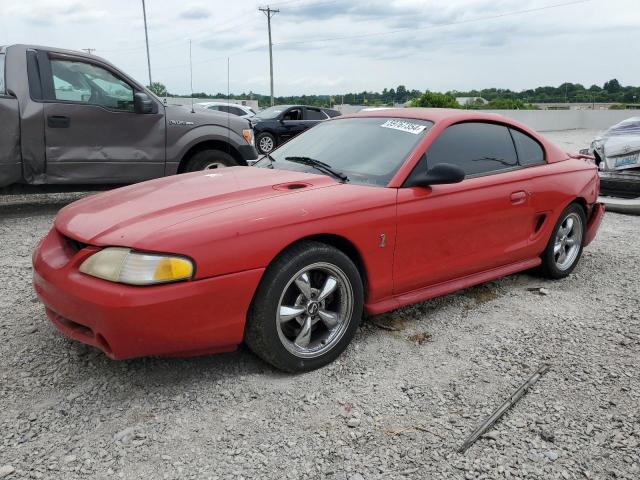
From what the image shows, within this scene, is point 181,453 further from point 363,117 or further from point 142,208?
point 363,117

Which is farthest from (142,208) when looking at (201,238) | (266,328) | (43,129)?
(43,129)

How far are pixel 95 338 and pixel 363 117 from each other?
2373 millimetres

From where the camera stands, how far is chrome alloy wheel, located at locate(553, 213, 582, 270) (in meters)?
4.45

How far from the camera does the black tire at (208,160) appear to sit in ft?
21.8

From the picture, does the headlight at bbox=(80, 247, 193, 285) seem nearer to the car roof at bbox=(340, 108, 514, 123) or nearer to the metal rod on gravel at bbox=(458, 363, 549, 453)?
the metal rod on gravel at bbox=(458, 363, 549, 453)

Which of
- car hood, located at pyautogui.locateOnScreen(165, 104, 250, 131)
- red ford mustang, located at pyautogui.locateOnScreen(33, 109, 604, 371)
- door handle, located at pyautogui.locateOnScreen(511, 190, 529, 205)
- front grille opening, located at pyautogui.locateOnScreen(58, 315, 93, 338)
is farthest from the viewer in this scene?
car hood, located at pyautogui.locateOnScreen(165, 104, 250, 131)

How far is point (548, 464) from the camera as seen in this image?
224 cm

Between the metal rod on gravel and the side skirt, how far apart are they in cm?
74

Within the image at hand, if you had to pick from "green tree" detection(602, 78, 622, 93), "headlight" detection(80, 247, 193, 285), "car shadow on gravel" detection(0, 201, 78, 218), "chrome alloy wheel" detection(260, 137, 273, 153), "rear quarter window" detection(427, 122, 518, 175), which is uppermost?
"green tree" detection(602, 78, 622, 93)

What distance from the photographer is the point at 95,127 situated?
6031 millimetres

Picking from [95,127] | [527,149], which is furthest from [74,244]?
[95,127]

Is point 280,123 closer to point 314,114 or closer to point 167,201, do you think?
point 314,114

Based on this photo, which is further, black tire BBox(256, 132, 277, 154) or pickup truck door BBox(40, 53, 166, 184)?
black tire BBox(256, 132, 277, 154)

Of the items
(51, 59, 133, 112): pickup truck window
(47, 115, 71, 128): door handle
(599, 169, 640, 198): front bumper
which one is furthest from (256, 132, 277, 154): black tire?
(47, 115, 71, 128): door handle
